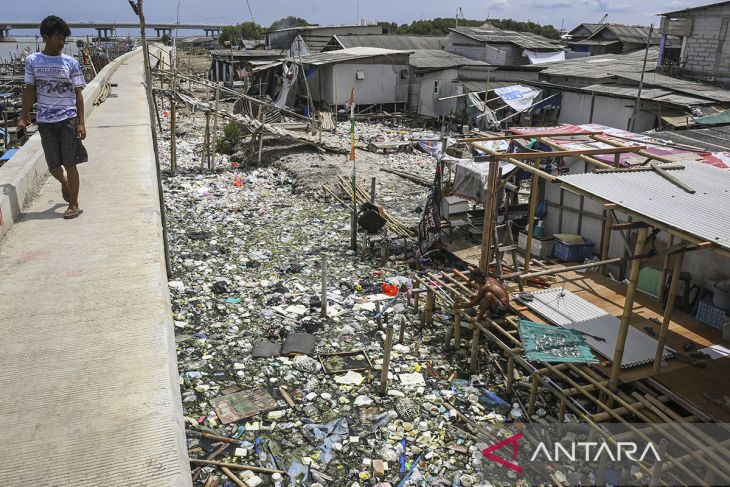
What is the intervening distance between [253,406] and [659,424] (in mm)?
3820

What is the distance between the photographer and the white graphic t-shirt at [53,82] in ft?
17.1

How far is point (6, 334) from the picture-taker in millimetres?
3670

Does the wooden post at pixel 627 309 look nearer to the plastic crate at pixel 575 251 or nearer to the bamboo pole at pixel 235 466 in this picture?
the bamboo pole at pixel 235 466

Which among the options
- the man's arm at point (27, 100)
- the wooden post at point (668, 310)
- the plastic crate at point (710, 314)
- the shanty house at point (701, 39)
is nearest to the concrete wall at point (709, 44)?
the shanty house at point (701, 39)

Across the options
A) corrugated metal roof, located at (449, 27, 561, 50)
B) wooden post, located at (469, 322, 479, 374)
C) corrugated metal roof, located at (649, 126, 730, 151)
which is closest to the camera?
wooden post, located at (469, 322, 479, 374)

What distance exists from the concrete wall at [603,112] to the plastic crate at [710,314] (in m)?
10.8

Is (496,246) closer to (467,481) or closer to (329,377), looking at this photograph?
(329,377)

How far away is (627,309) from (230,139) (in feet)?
48.2

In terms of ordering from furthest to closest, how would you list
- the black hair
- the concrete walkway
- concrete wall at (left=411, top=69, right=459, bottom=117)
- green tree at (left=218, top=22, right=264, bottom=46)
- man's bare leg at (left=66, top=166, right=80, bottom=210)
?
green tree at (left=218, top=22, right=264, bottom=46) < concrete wall at (left=411, top=69, right=459, bottom=117) < man's bare leg at (left=66, top=166, right=80, bottom=210) < the black hair < the concrete walkway

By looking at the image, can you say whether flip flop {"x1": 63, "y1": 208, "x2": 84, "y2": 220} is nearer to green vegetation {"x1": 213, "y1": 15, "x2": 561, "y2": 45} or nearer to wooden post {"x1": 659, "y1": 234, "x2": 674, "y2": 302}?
wooden post {"x1": 659, "y1": 234, "x2": 674, "y2": 302}

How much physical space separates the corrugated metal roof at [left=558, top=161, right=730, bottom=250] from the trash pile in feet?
7.66

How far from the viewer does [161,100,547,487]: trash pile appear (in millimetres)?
4738

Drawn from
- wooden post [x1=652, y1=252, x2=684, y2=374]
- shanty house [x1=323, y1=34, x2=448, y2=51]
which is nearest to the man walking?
wooden post [x1=652, y1=252, x2=684, y2=374]

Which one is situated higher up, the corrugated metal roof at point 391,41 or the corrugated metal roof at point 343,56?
the corrugated metal roof at point 391,41
